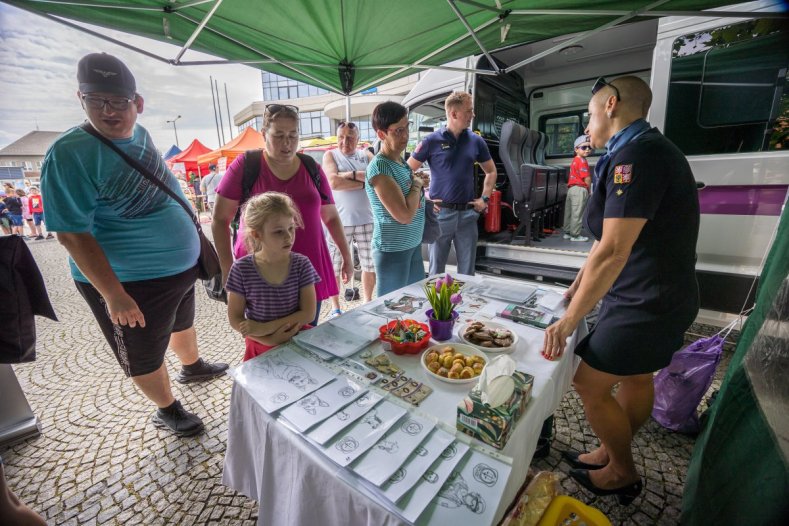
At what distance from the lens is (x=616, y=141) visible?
1285 millimetres

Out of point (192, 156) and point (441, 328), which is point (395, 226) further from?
point (192, 156)

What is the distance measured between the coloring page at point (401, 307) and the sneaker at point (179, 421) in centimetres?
139

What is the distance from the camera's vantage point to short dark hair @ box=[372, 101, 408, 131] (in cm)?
190

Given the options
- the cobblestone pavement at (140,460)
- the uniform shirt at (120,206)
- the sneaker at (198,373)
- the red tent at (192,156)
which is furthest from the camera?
the red tent at (192,156)

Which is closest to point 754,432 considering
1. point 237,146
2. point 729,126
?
point 729,126

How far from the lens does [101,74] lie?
148 centimetres

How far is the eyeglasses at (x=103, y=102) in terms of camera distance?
4.92ft

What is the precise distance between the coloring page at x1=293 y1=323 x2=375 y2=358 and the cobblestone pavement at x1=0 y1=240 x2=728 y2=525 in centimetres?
91

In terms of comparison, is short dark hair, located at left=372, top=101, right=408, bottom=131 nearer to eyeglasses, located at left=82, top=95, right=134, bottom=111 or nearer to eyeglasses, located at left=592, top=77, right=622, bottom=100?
eyeglasses, located at left=592, top=77, right=622, bottom=100

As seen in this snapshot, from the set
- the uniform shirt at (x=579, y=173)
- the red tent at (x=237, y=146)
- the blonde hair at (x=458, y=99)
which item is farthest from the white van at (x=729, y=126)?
the red tent at (x=237, y=146)

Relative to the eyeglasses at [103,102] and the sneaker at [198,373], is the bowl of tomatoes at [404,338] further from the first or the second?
the sneaker at [198,373]

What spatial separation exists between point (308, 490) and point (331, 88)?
3837 millimetres

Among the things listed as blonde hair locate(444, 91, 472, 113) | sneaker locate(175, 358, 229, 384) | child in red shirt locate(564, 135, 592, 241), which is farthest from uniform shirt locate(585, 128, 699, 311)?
child in red shirt locate(564, 135, 592, 241)

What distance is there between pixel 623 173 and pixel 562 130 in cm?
507
